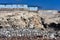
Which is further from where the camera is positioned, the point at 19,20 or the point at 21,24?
the point at 21,24

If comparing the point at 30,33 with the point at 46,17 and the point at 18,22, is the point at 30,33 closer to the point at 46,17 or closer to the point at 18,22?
the point at 18,22

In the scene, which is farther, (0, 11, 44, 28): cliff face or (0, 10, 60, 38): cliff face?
(0, 11, 44, 28): cliff face

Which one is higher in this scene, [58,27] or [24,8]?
[24,8]

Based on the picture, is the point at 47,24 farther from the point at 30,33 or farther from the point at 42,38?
the point at 42,38

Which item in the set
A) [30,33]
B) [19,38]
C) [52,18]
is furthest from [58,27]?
[19,38]

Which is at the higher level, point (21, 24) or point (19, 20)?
point (19, 20)

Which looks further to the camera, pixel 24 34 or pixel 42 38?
pixel 24 34

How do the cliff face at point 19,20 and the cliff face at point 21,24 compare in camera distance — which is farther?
Answer: the cliff face at point 19,20

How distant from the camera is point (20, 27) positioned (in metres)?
19.8

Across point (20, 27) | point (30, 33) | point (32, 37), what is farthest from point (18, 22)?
point (32, 37)

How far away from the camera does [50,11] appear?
2641 centimetres

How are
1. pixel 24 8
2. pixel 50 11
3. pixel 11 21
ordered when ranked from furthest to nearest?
pixel 50 11 → pixel 24 8 → pixel 11 21

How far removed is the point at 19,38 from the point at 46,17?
8.95 meters

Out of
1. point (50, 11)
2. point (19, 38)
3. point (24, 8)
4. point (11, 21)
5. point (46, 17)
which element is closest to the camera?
point (19, 38)
